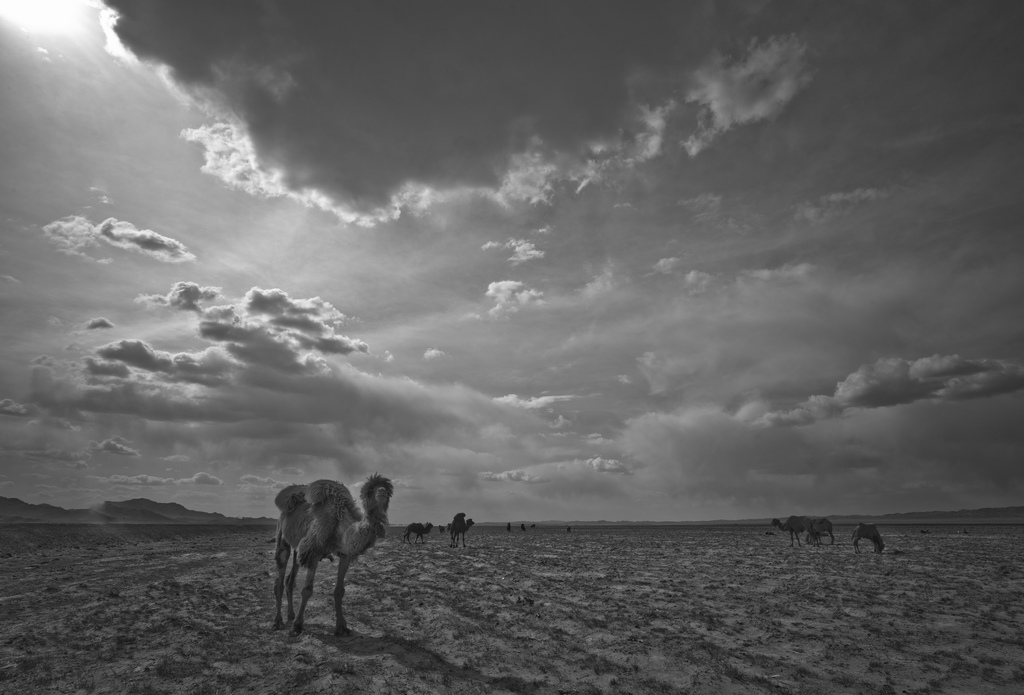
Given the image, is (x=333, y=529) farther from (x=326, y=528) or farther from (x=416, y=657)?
(x=416, y=657)

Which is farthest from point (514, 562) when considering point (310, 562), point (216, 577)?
point (310, 562)

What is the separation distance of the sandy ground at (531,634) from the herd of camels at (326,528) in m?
0.92

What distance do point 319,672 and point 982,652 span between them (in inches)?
475

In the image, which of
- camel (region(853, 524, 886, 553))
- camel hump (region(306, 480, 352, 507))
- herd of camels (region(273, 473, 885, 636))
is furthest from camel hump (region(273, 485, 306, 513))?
camel (region(853, 524, 886, 553))

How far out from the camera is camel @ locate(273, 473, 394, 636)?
10.5 meters

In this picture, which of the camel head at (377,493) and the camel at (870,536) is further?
the camel at (870,536)

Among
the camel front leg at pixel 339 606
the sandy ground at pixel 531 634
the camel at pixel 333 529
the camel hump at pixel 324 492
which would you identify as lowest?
the sandy ground at pixel 531 634

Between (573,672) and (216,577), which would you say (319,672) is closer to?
(573,672)

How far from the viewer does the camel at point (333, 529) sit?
10.5 metres

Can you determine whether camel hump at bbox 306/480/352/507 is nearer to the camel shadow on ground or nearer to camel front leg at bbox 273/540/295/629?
camel front leg at bbox 273/540/295/629

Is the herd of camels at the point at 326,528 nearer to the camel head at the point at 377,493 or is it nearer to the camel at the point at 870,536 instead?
the camel head at the point at 377,493

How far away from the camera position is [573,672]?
8.52 meters

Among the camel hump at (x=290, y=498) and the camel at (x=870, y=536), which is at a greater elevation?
the camel hump at (x=290, y=498)

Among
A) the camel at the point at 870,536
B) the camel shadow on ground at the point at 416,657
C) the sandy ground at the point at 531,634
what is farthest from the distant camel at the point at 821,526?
the camel shadow on ground at the point at 416,657
